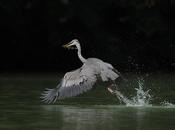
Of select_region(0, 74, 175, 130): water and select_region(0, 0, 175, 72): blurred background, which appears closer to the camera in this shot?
select_region(0, 74, 175, 130): water

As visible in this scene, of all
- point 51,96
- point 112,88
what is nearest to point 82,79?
point 51,96

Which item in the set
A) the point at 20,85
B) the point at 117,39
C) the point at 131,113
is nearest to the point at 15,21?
the point at 117,39

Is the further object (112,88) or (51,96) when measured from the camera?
(112,88)

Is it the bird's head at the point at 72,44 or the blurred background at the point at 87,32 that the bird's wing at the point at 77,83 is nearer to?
the bird's head at the point at 72,44

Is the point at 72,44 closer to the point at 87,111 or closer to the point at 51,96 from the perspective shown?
the point at 51,96

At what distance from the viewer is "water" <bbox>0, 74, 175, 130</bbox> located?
38.3 feet

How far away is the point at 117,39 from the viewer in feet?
94.6

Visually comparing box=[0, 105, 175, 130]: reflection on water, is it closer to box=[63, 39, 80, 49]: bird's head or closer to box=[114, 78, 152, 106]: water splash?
box=[114, 78, 152, 106]: water splash

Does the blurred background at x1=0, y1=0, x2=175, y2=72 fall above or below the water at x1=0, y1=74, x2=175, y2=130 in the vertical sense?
above

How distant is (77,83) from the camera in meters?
14.7

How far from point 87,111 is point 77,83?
1.12 meters

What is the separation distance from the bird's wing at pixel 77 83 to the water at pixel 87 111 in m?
0.27

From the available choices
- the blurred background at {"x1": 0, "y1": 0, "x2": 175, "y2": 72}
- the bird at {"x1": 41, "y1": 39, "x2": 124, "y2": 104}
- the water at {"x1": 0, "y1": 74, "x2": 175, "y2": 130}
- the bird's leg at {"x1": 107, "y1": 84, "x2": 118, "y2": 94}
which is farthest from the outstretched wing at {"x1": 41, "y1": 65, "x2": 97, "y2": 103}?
the blurred background at {"x1": 0, "y1": 0, "x2": 175, "y2": 72}

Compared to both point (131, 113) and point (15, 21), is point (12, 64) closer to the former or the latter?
point (15, 21)
